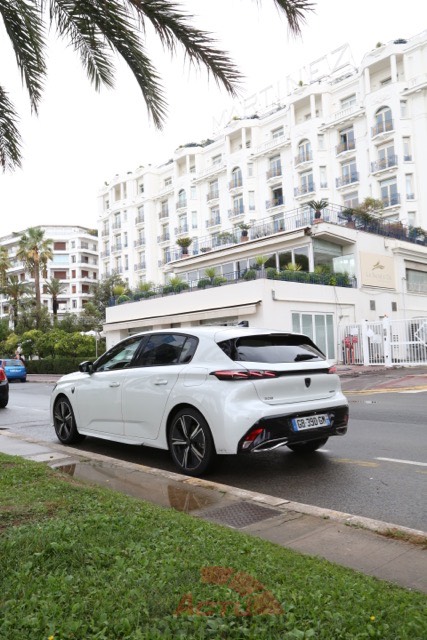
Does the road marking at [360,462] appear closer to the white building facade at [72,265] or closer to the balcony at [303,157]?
the balcony at [303,157]

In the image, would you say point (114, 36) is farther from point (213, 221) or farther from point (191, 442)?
point (213, 221)

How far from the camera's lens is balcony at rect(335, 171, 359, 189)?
147ft

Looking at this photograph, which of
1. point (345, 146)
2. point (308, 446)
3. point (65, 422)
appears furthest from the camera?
point (345, 146)

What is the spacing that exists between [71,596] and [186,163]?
203 ft

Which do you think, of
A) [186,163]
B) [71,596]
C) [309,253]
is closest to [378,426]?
[71,596]

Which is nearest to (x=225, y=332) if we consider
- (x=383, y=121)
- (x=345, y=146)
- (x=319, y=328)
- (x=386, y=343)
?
(x=386, y=343)

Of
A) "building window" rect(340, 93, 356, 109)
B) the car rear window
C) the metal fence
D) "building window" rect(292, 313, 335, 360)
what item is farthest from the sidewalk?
"building window" rect(340, 93, 356, 109)

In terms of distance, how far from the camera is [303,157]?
47.8 m

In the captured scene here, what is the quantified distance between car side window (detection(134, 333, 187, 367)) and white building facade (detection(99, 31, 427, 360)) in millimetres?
18106

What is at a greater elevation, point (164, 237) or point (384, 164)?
point (384, 164)

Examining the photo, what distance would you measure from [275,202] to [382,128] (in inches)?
478

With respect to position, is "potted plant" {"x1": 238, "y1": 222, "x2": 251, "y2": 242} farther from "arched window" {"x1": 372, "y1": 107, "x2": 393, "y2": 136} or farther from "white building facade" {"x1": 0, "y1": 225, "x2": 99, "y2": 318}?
"white building facade" {"x1": 0, "y1": 225, "x2": 99, "y2": 318}

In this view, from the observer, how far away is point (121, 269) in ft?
216

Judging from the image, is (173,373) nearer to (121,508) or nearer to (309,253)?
(121,508)
